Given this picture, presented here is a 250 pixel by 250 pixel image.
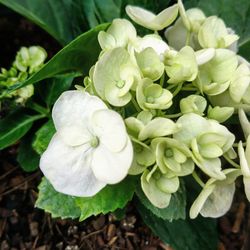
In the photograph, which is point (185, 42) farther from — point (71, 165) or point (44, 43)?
point (44, 43)

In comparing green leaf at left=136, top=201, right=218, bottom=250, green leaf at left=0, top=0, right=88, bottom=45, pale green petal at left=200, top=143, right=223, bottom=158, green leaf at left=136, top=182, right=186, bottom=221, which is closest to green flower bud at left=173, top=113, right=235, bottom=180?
pale green petal at left=200, top=143, right=223, bottom=158

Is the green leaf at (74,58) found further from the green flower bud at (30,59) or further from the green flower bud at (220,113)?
the green flower bud at (220,113)

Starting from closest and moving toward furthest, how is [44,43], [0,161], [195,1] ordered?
[195,1]
[0,161]
[44,43]

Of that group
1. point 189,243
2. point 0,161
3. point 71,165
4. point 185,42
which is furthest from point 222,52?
point 0,161

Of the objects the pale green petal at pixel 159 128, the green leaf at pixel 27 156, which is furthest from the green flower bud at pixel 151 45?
the green leaf at pixel 27 156

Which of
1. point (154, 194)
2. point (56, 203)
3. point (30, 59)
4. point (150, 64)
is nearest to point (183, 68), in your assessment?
point (150, 64)

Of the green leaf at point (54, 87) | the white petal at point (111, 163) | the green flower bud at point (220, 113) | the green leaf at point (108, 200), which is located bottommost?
the green leaf at point (54, 87)

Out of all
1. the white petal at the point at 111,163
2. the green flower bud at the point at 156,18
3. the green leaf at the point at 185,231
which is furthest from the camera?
the green leaf at the point at 185,231
